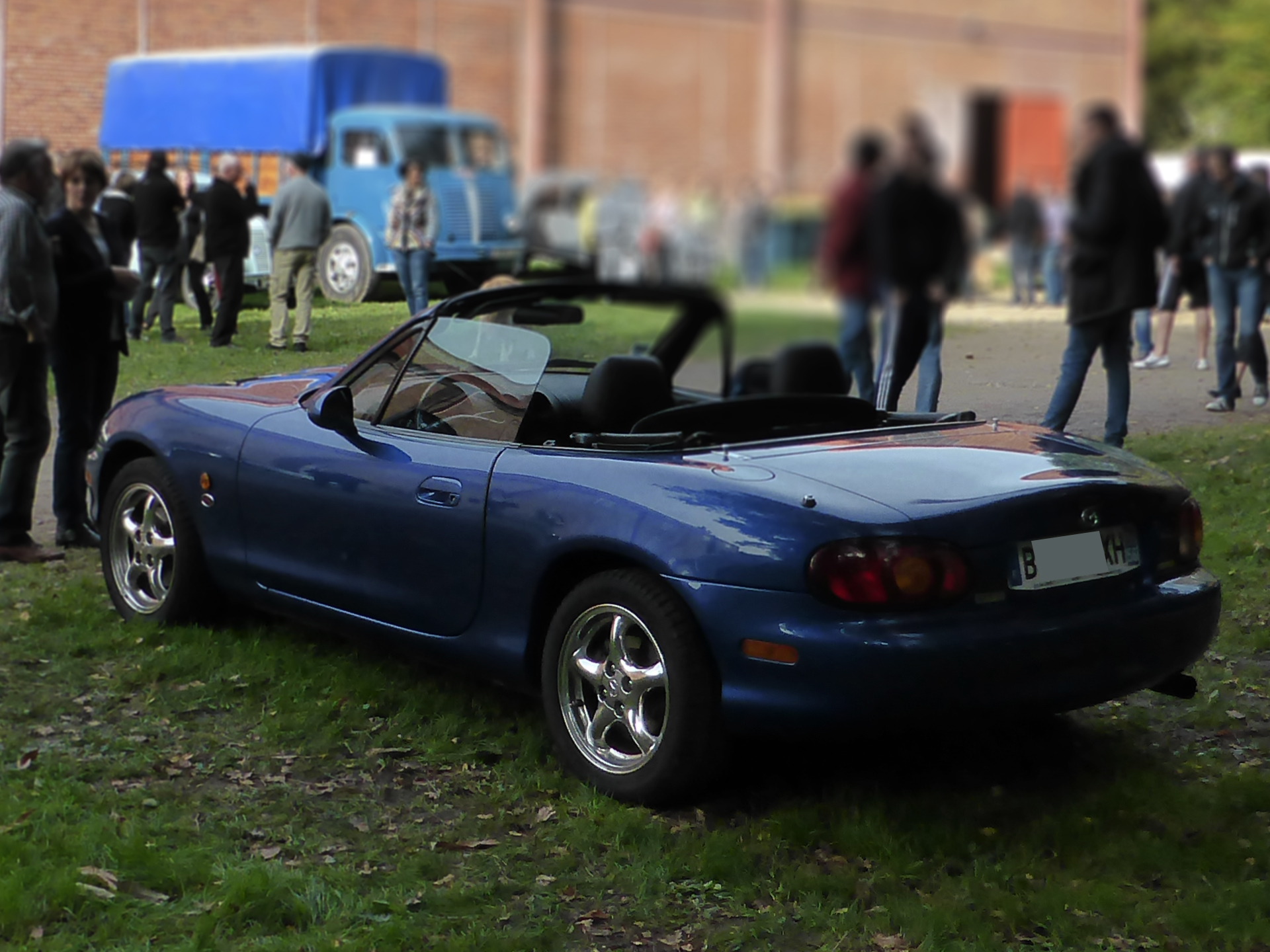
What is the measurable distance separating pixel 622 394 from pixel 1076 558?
1.44m

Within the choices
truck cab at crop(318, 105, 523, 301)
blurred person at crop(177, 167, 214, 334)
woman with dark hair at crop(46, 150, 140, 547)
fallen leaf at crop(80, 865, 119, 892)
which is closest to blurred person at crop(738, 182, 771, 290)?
truck cab at crop(318, 105, 523, 301)

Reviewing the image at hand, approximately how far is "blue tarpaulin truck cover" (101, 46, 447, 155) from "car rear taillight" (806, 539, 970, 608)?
4.66 ft

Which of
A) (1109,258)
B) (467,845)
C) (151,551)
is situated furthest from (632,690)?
(151,551)

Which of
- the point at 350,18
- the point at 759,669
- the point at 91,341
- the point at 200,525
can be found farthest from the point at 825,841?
the point at 91,341

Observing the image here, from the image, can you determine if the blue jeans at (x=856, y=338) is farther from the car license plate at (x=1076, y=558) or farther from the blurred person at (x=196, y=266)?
the blurred person at (x=196, y=266)

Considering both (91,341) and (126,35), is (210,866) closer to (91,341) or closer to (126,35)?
(126,35)

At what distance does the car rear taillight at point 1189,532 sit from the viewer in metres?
4.18

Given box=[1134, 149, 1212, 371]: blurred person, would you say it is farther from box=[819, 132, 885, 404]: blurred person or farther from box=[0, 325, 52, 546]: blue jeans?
box=[0, 325, 52, 546]: blue jeans

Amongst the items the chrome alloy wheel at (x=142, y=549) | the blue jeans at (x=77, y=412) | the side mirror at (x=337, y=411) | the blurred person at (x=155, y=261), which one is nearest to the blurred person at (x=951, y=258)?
the side mirror at (x=337, y=411)

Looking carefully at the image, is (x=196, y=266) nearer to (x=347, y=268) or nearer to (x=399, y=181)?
(x=347, y=268)

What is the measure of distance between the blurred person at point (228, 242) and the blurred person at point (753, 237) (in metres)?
5.94

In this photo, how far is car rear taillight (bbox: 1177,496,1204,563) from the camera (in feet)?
13.7

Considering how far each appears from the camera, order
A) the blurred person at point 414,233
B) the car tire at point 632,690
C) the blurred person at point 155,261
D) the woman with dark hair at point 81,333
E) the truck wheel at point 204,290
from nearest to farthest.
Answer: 1. the car tire at point 632,690
2. the blurred person at point 414,233
3. the blurred person at point 155,261
4. the woman with dark hair at point 81,333
5. the truck wheel at point 204,290

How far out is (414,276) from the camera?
563cm
